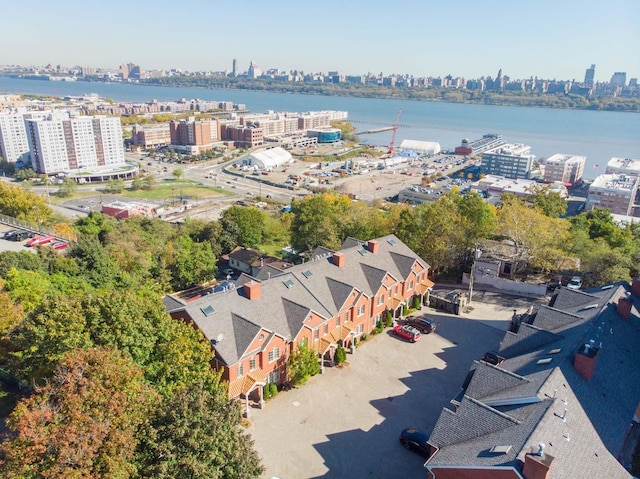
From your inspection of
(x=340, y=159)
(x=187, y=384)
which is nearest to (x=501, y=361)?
(x=187, y=384)

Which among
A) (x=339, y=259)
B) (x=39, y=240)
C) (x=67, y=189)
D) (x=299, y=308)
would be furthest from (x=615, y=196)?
(x=67, y=189)

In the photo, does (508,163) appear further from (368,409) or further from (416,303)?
(368,409)

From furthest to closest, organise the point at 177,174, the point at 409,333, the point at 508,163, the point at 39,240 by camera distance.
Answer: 1. the point at 508,163
2. the point at 177,174
3. the point at 39,240
4. the point at 409,333

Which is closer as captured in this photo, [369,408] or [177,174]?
[369,408]

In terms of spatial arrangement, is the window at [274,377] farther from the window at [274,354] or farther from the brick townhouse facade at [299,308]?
the window at [274,354]

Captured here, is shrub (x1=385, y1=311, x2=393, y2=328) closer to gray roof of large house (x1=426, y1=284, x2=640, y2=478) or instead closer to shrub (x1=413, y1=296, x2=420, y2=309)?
shrub (x1=413, y1=296, x2=420, y2=309)

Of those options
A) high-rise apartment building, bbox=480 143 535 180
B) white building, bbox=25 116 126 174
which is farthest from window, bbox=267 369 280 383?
high-rise apartment building, bbox=480 143 535 180

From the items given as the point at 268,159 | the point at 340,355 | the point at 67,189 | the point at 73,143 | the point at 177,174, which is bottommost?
the point at 177,174

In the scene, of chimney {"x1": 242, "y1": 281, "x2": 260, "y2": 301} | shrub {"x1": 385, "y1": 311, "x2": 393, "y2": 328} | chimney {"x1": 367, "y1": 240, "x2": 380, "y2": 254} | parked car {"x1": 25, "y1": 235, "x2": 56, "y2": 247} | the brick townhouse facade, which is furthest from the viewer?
parked car {"x1": 25, "y1": 235, "x2": 56, "y2": 247}
